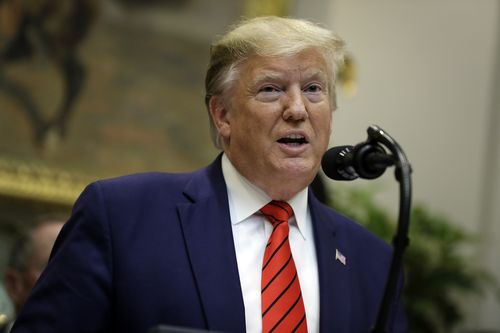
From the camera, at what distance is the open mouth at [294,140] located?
344 centimetres

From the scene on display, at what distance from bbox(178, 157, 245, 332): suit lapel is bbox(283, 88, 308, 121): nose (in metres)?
0.34

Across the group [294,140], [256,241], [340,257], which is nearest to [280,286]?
[256,241]

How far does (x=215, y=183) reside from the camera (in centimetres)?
353

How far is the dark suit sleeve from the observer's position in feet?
10.2

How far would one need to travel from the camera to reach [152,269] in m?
3.21

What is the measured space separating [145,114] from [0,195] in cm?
142

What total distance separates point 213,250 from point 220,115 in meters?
0.62

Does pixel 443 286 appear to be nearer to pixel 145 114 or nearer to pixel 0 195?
pixel 145 114

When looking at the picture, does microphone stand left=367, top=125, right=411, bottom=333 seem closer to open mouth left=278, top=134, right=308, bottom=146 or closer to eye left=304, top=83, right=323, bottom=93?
open mouth left=278, top=134, right=308, bottom=146

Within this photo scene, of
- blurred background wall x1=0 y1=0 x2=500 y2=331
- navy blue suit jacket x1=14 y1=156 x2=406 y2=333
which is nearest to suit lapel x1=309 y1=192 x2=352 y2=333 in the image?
navy blue suit jacket x1=14 y1=156 x2=406 y2=333

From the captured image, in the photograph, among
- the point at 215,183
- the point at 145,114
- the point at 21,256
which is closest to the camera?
the point at 215,183

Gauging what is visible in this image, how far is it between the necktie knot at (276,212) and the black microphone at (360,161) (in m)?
0.69

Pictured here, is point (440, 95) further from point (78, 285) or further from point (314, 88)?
point (78, 285)

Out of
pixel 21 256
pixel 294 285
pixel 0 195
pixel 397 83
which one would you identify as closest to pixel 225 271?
pixel 294 285
